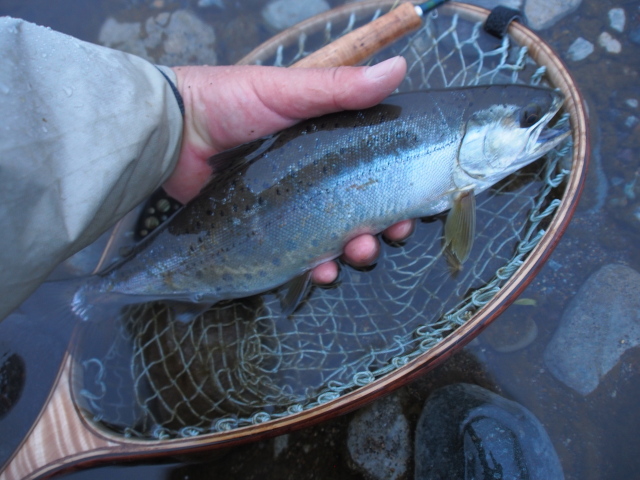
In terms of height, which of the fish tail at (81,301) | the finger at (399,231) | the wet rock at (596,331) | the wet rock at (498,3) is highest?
the fish tail at (81,301)

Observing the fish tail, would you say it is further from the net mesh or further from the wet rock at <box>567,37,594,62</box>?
the wet rock at <box>567,37,594,62</box>

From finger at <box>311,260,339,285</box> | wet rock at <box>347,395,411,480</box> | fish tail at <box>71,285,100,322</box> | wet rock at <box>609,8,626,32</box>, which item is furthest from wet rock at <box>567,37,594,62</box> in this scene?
fish tail at <box>71,285,100,322</box>

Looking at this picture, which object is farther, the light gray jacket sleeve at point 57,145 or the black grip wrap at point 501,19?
the black grip wrap at point 501,19

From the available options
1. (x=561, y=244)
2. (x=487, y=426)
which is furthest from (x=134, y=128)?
(x=561, y=244)

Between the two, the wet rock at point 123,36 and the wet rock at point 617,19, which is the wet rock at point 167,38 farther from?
the wet rock at point 617,19

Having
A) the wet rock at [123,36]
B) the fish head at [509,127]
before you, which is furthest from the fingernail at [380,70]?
the wet rock at [123,36]
